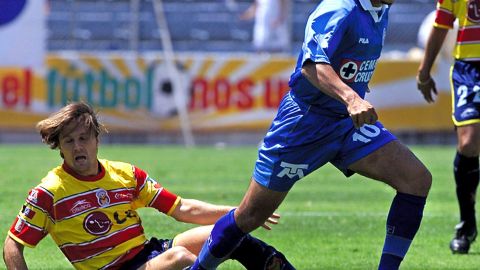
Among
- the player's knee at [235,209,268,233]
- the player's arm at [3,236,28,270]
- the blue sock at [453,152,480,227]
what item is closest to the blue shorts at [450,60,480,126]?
the blue sock at [453,152,480,227]

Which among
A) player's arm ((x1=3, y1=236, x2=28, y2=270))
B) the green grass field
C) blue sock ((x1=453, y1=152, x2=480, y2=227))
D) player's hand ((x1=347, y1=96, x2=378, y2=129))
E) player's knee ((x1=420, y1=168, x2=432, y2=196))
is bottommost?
the green grass field

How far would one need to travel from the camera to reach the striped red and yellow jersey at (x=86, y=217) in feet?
18.3

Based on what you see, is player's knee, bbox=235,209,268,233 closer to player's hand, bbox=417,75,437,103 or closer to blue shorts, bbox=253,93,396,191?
blue shorts, bbox=253,93,396,191

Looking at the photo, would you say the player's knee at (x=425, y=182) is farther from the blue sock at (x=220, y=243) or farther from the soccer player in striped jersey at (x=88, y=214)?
the blue sock at (x=220, y=243)

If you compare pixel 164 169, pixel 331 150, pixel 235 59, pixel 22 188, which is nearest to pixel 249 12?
pixel 235 59

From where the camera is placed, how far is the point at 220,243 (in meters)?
5.75

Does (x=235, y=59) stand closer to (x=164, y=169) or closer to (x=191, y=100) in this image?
(x=191, y=100)

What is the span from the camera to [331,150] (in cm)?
580

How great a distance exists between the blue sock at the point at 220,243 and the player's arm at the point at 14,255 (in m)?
0.83

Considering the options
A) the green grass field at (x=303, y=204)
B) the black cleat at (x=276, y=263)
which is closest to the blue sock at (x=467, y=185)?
the green grass field at (x=303, y=204)

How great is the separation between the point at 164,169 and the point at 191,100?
4722 millimetres

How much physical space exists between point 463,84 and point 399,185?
8.01ft

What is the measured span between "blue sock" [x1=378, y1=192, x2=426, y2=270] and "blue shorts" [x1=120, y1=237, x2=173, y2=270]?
3.52 ft

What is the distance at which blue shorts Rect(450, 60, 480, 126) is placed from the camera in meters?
7.93
